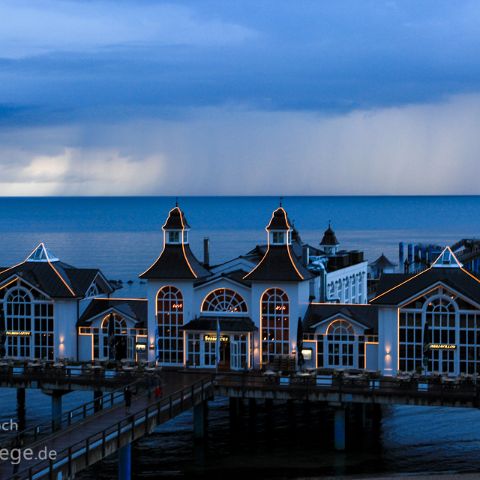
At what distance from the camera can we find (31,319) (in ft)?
221

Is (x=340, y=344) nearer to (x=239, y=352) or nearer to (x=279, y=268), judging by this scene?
(x=279, y=268)

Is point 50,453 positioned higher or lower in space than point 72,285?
lower

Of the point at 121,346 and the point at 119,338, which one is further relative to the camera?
the point at 119,338

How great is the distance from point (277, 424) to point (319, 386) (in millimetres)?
8320

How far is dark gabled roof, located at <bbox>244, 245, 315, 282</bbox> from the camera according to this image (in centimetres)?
6353

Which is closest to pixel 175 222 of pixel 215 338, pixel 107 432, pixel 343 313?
pixel 215 338

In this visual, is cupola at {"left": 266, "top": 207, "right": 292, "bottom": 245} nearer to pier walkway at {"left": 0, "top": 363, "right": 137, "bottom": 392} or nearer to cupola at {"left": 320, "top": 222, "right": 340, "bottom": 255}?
pier walkway at {"left": 0, "top": 363, "right": 137, "bottom": 392}

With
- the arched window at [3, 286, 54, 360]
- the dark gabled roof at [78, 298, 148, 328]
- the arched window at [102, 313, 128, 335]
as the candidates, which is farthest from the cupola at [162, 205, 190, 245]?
the arched window at [3, 286, 54, 360]

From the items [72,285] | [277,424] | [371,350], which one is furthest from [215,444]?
[72,285]

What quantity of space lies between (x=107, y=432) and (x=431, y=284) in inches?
874

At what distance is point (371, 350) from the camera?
62.5 m

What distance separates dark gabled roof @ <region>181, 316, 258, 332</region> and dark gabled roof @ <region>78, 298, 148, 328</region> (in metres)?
3.79

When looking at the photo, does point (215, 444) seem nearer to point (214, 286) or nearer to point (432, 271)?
point (214, 286)

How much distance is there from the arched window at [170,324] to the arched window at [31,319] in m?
7.03
